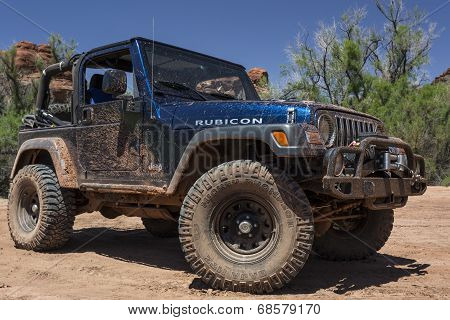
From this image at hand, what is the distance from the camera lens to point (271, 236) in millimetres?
3604

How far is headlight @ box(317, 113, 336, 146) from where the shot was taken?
3707mm

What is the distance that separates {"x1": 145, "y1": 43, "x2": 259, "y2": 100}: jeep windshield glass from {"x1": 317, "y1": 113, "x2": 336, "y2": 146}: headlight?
1.42 metres

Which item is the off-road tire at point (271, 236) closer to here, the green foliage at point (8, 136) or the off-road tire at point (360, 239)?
the off-road tire at point (360, 239)

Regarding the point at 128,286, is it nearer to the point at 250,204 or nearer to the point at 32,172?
the point at 250,204

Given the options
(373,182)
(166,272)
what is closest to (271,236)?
(373,182)

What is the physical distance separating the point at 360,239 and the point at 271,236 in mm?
1574

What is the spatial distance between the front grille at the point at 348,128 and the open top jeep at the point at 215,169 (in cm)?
1

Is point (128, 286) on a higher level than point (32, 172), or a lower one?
lower

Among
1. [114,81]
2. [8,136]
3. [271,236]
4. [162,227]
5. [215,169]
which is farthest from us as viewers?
[8,136]

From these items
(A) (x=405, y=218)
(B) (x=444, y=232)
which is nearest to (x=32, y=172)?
(B) (x=444, y=232)

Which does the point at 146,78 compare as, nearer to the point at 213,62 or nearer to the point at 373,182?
the point at 213,62

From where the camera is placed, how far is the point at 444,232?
6672 mm

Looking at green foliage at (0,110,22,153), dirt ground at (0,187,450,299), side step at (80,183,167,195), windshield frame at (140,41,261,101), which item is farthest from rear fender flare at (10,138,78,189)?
green foliage at (0,110,22,153)

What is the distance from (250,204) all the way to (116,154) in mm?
1540
